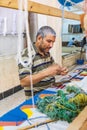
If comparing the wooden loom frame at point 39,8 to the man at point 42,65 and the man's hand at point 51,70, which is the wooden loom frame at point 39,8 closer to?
the man at point 42,65

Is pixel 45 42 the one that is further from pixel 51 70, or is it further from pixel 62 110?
pixel 62 110

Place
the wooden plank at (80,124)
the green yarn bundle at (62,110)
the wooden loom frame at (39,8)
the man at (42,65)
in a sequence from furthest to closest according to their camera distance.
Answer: the man at (42,65) → the wooden loom frame at (39,8) → the green yarn bundle at (62,110) → the wooden plank at (80,124)

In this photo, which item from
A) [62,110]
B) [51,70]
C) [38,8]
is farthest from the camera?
[51,70]

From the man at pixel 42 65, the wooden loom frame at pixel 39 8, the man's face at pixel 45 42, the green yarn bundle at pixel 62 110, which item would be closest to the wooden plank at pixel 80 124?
the green yarn bundle at pixel 62 110

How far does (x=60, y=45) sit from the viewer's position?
3545 millimetres

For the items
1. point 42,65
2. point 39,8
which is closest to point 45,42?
point 42,65

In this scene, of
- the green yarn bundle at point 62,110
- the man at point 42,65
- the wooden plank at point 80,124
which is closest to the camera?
the wooden plank at point 80,124

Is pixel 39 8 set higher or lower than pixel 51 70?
higher

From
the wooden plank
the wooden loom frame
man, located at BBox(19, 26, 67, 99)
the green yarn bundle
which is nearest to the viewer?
the wooden plank

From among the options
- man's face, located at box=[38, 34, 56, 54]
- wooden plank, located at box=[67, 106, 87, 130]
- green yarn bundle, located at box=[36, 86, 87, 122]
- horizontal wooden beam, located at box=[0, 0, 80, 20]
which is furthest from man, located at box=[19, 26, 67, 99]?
wooden plank, located at box=[67, 106, 87, 130]

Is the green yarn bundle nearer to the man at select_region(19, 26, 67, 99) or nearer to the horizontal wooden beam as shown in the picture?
the man at select_region(19, 26, 67, 99)

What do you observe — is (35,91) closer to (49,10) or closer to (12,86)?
(49,10)

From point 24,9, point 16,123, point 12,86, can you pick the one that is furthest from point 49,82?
point 12,86

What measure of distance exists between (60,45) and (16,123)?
2.55 meters
